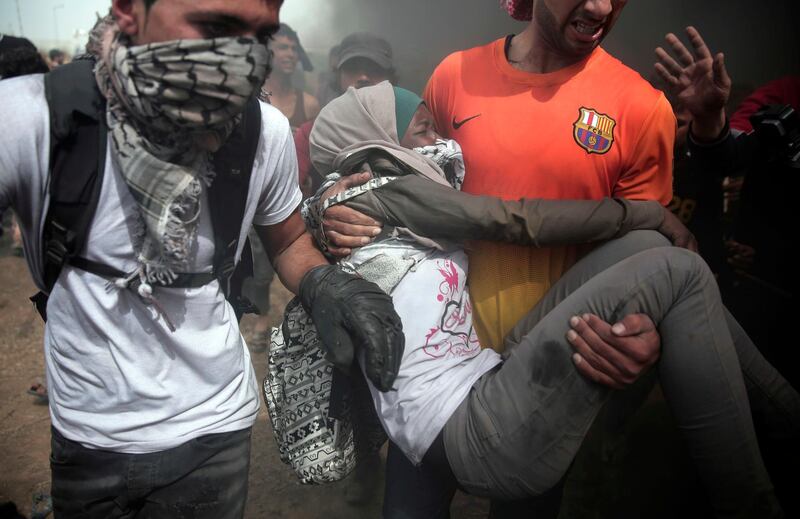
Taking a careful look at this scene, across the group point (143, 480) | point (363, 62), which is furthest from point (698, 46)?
point (363, 62)

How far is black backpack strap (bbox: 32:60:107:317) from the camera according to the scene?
1.19m

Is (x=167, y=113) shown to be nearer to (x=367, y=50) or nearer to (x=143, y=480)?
(x=143, y=480)

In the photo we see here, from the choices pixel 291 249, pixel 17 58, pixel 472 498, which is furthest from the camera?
pixel 17 58

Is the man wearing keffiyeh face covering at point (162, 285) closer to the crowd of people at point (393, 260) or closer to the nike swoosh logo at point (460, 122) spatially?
the crowd of people at point (393, 260)

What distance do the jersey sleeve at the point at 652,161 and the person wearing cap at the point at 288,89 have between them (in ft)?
12.9

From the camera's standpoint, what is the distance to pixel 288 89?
5594 millimetres

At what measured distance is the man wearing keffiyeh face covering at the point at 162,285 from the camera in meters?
1.19

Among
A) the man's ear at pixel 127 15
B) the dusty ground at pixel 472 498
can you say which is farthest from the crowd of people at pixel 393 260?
the dusty ground at pixel 472 498

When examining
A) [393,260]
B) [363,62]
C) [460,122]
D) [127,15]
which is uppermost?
[127,15]

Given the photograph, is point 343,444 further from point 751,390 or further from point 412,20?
point 412,20

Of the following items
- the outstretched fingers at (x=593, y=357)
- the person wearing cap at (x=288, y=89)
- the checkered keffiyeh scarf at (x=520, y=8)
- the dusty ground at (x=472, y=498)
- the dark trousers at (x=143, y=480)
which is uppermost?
the checkered keffiyeh scarf at (x=520, y=8)

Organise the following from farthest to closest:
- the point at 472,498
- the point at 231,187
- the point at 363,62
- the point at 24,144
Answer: the point at 363,62
the point at 472,498
the point at 231,187
the point at 24,144

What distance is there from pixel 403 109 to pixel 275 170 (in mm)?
654

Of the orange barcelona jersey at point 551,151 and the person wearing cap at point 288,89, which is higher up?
the orange barcelona jersey at point 551,151
